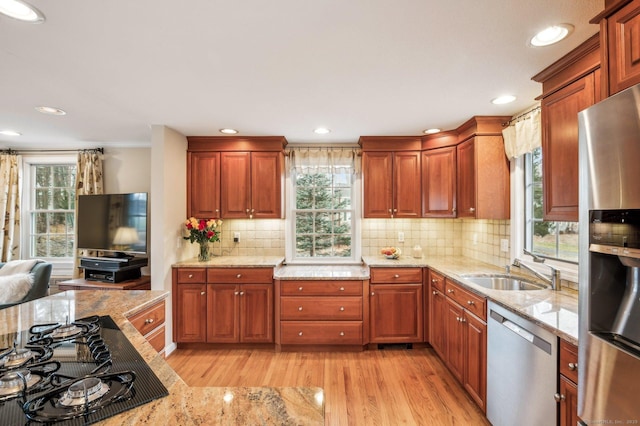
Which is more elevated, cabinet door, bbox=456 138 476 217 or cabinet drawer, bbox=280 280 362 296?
cabinet door, bbox=456 138 476 217

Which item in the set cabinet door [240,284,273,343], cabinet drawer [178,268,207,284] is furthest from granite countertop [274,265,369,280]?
cabinet drawer [178,268,207,284]

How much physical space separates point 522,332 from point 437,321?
1283mm

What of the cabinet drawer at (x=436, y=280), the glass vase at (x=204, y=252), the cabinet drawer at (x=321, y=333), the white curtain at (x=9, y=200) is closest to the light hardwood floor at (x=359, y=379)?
the cabinet drawer at (x=321, y=333)

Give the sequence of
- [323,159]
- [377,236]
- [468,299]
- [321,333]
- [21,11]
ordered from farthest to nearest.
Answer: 1. [377,236]
2. [323,159]
3. [321,333]
4. [468,299]
5. [21,11]

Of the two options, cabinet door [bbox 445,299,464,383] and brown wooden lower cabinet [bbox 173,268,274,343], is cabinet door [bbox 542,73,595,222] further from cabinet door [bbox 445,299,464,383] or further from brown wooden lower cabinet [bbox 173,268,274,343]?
brown wooden lower cabinet [bbox 173,268,274,343]

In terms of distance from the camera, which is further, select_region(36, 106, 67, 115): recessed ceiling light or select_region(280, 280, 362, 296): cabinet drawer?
select_region(280, 280, 362, 296): cabinet drawer

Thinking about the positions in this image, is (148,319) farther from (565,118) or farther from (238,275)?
(565,118)

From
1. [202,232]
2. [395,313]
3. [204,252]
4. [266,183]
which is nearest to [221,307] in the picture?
[204,252]

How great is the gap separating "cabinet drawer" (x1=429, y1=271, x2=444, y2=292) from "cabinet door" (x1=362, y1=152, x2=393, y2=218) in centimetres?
84

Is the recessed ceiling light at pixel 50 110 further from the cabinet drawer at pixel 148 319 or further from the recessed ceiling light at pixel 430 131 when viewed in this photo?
the recessed ceiling light at pixel 430 131

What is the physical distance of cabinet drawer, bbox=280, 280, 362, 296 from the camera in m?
3.09

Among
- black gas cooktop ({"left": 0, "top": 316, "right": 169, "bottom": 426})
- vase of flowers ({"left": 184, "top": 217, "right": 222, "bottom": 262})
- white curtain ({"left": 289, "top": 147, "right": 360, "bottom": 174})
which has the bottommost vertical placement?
black gas cooktop ({"left": 0, "top": 316, "right": 169, "bottom": 426})

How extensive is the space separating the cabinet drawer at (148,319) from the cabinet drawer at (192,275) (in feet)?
3.58

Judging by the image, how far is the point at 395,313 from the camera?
3113 millimetres
